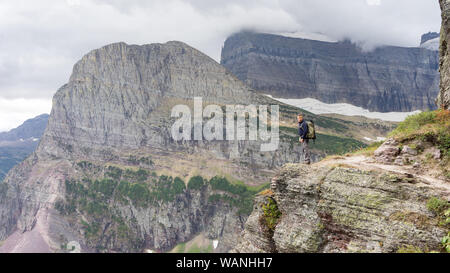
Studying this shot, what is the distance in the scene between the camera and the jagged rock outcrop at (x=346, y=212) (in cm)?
1630

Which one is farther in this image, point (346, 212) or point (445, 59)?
point (445, 59)

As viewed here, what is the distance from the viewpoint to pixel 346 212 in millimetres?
18547

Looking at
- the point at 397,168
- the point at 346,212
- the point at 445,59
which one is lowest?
the point at 346,212

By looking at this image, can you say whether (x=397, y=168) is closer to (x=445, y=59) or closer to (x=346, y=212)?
(x=346, y=212)

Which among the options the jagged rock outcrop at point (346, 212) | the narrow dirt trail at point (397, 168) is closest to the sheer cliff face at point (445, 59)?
the narrow dirt trail at point (397, 168)

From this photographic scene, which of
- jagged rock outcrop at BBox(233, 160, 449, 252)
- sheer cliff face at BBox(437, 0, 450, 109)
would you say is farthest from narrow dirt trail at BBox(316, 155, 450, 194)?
sheer cliff face at BBox(437, 0, 450, 109)

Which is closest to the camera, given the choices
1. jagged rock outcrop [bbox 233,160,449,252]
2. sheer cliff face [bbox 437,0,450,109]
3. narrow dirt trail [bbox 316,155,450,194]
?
jagged rock outcrop [bbox 233,160,449,252]

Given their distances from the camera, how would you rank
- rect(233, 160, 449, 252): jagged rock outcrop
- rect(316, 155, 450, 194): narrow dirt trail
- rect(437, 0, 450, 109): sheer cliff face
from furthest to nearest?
rect(437, 0, 450, 109): sheer cliff face → rect(316, 155, 450, 194): narrow dirt trail → rect(233, 160, 449, 252): jagged rock outcrop

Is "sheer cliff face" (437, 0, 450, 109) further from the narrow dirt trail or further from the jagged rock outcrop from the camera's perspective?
the jagged rock outcrop

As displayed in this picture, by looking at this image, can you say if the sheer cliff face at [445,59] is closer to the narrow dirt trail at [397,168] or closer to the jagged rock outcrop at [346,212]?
the narrow dirt trail at [397,168]

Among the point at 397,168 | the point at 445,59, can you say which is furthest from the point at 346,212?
the point at 445,59

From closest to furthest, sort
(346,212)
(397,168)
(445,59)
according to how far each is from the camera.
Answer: (346,212) < (397,168) < (445,59)

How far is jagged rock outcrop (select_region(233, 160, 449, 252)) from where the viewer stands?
53.5ft
